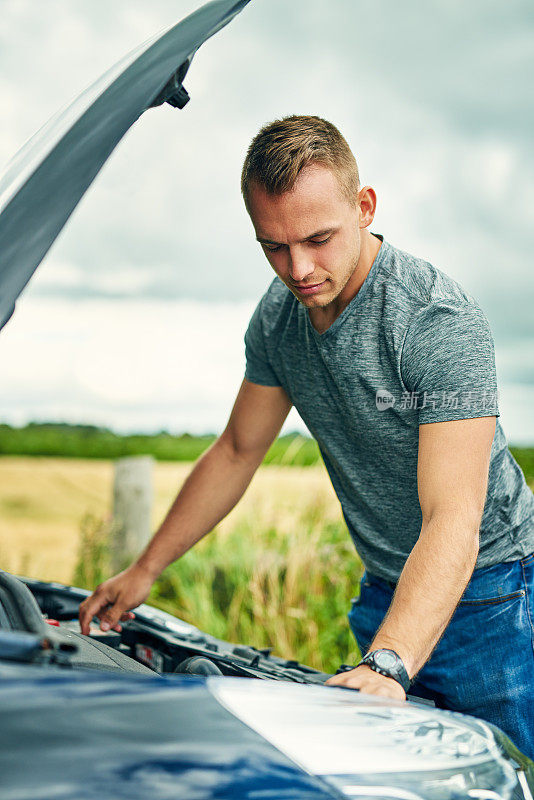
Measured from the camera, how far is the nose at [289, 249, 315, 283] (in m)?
1.71

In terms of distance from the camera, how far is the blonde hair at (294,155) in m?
1.70

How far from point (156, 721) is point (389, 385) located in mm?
1303

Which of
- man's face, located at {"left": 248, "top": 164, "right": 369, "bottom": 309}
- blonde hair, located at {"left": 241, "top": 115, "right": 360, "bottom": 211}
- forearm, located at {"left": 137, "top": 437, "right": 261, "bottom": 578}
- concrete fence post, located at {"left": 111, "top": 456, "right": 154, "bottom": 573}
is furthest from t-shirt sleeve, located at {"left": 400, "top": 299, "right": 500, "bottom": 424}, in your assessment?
concrete fence post, located at {"left": 111, "top": 456, "right": 154, "bottom": 573}

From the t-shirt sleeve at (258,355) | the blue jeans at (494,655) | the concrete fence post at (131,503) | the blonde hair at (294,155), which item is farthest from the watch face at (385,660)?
the concrete fence post at (131,503)

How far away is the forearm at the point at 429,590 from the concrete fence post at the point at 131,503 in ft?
17.4

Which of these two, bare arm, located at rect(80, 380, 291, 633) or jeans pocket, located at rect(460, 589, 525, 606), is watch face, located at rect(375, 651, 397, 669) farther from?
bare arm, located at rect(80, 380, 291, 633)

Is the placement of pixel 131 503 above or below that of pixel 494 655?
below

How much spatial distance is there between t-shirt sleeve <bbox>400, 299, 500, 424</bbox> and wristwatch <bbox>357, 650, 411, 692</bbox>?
589mm

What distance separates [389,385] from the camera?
1956 millimetres

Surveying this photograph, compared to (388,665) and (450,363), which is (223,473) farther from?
(388,665)

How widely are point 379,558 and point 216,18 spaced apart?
153 centimetres

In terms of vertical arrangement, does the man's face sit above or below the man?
above

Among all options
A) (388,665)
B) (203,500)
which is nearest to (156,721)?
(388,665)

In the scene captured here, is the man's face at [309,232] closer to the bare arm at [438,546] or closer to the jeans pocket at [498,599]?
the bare arm at [438,546]
